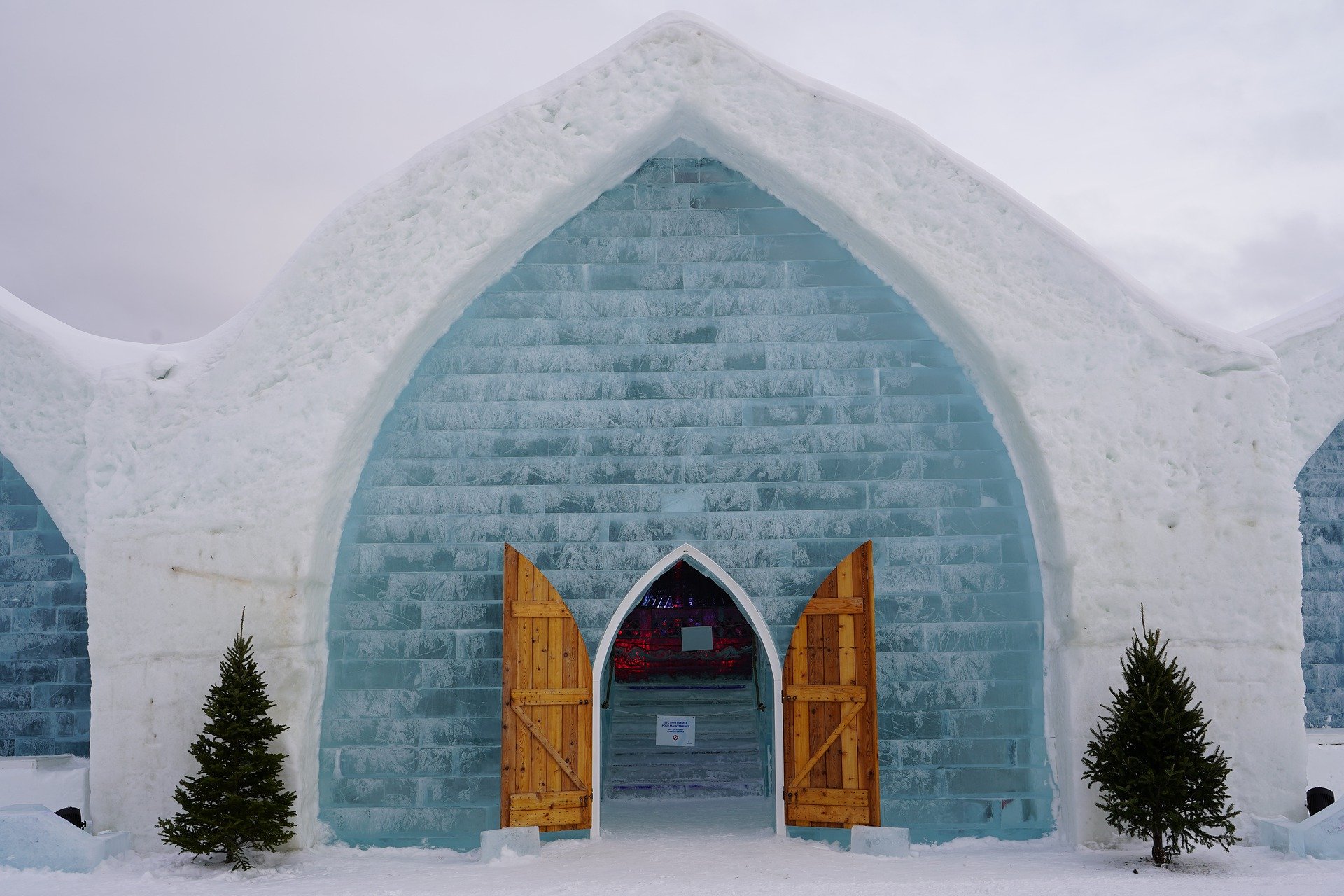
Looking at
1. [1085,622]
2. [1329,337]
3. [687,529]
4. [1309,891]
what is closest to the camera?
[1309,891]

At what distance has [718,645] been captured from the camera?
591 inches

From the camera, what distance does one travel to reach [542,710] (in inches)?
293

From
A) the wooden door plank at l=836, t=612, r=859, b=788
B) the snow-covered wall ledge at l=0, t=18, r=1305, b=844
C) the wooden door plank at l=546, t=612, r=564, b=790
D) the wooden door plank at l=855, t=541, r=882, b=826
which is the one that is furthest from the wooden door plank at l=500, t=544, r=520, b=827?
the wooden door plank at l=855, t=541, r=882, b=826

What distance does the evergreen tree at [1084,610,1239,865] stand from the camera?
6.32 metres

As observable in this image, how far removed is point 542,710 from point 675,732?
494cm

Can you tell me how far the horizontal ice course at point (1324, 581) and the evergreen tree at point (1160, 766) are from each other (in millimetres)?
3285

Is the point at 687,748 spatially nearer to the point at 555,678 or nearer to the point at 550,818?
the point at 550,818

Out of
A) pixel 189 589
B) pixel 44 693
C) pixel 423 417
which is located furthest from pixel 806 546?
pixel 44 693

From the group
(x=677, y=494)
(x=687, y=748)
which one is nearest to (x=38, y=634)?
(x=677, y=494)

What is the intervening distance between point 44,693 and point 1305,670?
1115 cm

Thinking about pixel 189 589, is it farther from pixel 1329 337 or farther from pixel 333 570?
pixel 1329 337

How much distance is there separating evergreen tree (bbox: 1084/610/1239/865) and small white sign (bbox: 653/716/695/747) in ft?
19.6

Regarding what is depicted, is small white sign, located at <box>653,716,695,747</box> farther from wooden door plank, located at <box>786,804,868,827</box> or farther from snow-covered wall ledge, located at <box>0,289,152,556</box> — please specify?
snow-covered wall ledge, located at <box>0,289,152,556</box>

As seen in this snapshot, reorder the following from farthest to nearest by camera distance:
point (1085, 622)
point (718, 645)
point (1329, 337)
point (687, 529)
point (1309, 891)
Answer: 1. point (718, 645)
2. point (1329, 337)
3. point (687, 529)
4. point (1085, 622)
5. point (1309, 891)
